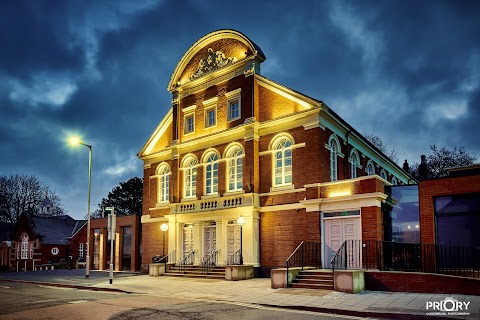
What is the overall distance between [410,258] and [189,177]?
1456cm

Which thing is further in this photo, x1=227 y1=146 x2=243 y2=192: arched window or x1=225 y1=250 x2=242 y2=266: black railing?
x1=227 y1=146 x2=243 y2=192: arched window

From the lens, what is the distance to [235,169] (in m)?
Answer: 24.2

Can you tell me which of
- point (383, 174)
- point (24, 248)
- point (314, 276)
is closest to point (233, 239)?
point (314, 276)

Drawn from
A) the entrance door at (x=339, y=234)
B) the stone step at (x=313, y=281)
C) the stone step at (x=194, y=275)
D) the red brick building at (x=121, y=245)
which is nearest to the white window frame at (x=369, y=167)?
the entrance door at (x=339, y=234)

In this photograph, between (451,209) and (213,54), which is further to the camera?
(213,54)

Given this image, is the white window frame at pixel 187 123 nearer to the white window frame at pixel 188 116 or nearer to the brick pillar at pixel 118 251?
the white window frame at pixel 188 116

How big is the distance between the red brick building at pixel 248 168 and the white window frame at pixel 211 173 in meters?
0.06

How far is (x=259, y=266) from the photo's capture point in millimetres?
21969

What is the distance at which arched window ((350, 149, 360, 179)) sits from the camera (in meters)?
25.4

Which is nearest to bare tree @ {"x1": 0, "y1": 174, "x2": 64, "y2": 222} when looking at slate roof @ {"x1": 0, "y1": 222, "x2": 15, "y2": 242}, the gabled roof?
slate roof @ {"x1": 0, "y1": 222, "x2": 15, "y2": 242}

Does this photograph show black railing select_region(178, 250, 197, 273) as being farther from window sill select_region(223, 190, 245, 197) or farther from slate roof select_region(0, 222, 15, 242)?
slate roof select_region(0, 222, 15, 242)

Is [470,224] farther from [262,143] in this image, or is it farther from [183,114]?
[183,114]

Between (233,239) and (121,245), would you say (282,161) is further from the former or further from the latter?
(121,245)

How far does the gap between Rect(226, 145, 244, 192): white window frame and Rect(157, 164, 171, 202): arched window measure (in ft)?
19.2
